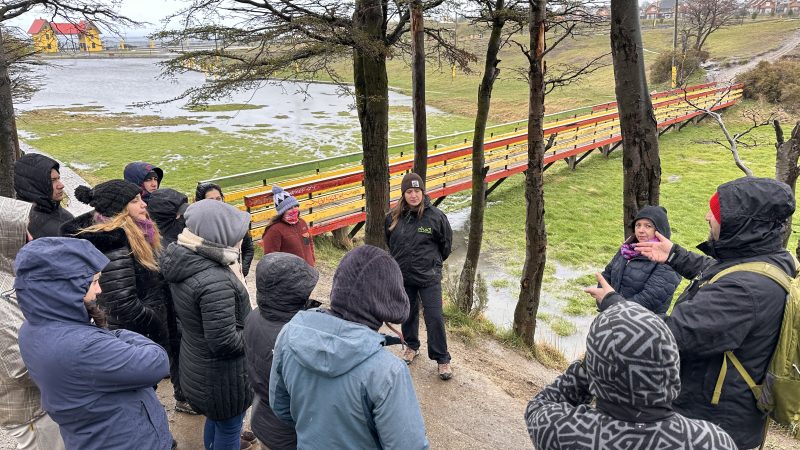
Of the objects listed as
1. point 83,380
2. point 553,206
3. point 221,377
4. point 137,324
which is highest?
point 83,380

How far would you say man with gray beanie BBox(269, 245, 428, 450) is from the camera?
169 centimetres

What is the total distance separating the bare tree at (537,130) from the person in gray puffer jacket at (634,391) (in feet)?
13.7

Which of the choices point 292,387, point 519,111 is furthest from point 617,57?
point 519,111

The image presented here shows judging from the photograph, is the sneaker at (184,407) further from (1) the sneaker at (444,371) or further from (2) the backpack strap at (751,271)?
(2) the backpack strap at (751,271)

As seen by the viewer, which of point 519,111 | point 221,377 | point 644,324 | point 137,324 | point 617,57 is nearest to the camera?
point 644,324

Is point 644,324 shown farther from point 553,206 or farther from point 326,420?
point 553,206

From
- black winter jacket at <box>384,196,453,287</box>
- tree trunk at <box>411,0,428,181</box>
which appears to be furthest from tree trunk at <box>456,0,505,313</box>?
black winter jacket at <box>384,196,453,287</box>

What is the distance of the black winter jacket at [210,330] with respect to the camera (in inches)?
101

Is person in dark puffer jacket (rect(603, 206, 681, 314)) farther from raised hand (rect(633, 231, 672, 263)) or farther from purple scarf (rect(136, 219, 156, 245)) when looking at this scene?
purple scarf (rect(136, 219, 156, 245))

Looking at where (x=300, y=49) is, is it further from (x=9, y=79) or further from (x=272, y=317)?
(x=9, y=79)

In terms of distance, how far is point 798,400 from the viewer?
80.4 inches

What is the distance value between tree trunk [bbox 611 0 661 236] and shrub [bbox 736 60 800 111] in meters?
23.9

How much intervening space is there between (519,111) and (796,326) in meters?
30.6

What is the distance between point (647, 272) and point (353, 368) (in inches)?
102
